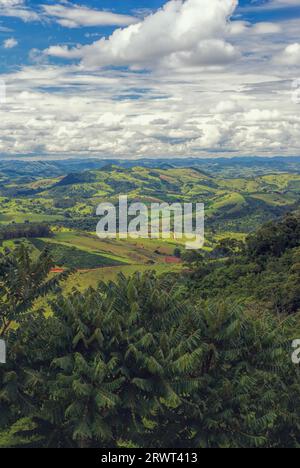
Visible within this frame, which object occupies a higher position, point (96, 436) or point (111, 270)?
point (96, 436)

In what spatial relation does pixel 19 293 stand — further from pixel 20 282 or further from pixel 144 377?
pixel 144 377

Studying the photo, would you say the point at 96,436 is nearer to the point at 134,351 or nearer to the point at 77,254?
the point at 134,351

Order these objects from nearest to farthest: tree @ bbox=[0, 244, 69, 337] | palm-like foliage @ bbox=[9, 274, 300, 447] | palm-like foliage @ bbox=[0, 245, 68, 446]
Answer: palm-like foliage @ bbox=[9, 274, 300, 447]
palm-like foliage @ bbox=[0, 245, 68, 446]
tree @ bbox=[0, 244, 69, 337]

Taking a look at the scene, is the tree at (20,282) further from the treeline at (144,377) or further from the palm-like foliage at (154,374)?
the palm-like foliage at (154,374)

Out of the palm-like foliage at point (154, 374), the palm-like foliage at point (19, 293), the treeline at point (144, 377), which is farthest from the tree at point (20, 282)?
the palm-like foliage at point (154, 374)

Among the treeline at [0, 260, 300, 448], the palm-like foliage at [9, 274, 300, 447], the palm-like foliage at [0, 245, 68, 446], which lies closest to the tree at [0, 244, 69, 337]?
the palm-like foliage at [0, 245, 68, 446]

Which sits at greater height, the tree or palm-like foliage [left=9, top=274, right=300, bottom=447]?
the tree

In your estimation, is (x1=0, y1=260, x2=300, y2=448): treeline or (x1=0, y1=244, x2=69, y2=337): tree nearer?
(x1=0, y1=260, x2=300, y2=448): treeline

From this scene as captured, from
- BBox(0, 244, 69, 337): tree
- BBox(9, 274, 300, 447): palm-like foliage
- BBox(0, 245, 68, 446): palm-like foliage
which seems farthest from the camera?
BBox(0, 244, 69, 337): tree

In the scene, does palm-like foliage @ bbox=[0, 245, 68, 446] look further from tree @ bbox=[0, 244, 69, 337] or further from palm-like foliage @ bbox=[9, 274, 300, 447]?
palm-like foliage @ bbox=[9, 274, 300, 447]

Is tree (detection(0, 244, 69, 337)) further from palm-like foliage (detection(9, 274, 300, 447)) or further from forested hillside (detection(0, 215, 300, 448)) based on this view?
palm-like foliage (detection(9, 274, 300, 447))
